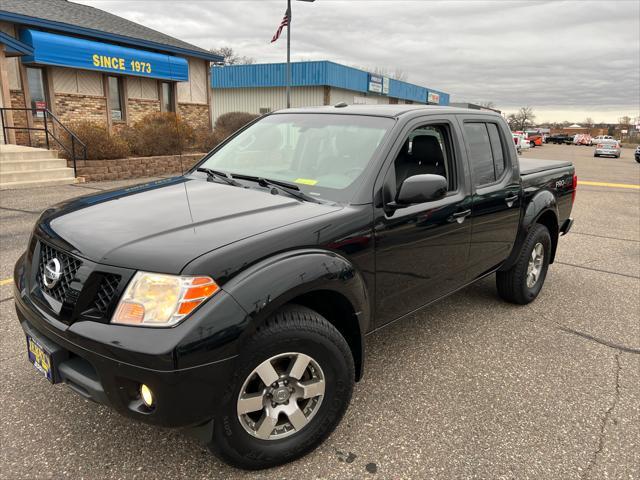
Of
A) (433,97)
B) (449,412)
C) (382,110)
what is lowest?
(449,412)

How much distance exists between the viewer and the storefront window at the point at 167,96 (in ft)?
73.3

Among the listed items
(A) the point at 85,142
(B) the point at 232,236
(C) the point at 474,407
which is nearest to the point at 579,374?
(C) the point at 474,407

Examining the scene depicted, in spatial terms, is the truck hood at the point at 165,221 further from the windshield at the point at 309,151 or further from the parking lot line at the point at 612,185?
the parking lot line at the point at 612,185

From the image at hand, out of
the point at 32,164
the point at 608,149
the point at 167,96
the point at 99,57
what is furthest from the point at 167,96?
the point at 608,149

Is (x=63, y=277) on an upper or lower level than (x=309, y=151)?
lower

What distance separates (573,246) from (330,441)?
20.4 ft

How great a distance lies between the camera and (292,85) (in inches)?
1508

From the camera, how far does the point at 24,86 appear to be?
53.9ft

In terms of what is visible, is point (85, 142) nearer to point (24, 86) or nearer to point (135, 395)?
point (24, 86)

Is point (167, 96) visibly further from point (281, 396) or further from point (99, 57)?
point (281, 396)

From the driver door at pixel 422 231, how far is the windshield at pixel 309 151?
0.75 ft

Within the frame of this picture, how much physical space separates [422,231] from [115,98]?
2010cm

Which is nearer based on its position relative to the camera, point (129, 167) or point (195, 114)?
point (129, 167)

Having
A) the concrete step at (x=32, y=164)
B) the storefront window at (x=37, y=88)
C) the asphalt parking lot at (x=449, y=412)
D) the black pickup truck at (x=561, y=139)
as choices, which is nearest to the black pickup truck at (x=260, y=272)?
the asphalt parking lot at (x=449, y=412)
